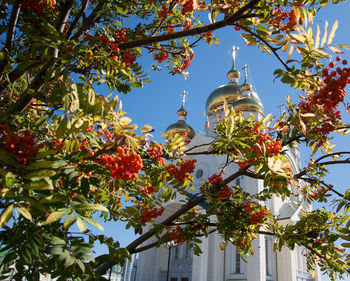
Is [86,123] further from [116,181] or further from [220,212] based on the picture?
[220,212]

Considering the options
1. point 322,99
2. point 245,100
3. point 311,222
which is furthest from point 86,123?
point 245,100

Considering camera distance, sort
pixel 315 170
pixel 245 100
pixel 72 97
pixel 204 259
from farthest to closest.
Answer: pixel 245 100, pixel 204 259, pixel 315 170, pixel 72 97

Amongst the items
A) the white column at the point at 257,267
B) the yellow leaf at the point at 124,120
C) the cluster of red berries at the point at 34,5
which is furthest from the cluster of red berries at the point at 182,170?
the white column at the point at 257,267

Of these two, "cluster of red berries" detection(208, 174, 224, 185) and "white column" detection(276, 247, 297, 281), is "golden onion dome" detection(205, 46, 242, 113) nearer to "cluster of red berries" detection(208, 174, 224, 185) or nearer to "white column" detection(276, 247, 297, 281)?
"white column" detection(276, 247, 297, 281)

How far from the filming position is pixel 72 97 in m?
1.77

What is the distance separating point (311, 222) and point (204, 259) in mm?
12791

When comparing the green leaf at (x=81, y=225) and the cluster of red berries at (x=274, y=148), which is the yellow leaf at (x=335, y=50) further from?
the green leaf at (x=81, y=225)

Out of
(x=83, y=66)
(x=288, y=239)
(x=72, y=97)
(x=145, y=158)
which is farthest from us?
(x=288, y=239)

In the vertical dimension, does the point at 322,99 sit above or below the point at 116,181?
above

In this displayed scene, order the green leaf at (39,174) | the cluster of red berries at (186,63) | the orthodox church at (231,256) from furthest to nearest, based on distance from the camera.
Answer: the orthodox church at (231,256)
the cluster of red berries at (186,63)
the green leaf at (39,174)

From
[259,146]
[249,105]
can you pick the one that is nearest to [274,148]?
[259,146]

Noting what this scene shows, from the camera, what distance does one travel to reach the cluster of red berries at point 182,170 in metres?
→ 2.48

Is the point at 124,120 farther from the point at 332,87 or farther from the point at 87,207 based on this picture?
the point at 332,87

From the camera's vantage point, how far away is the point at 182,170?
8.26 ft
